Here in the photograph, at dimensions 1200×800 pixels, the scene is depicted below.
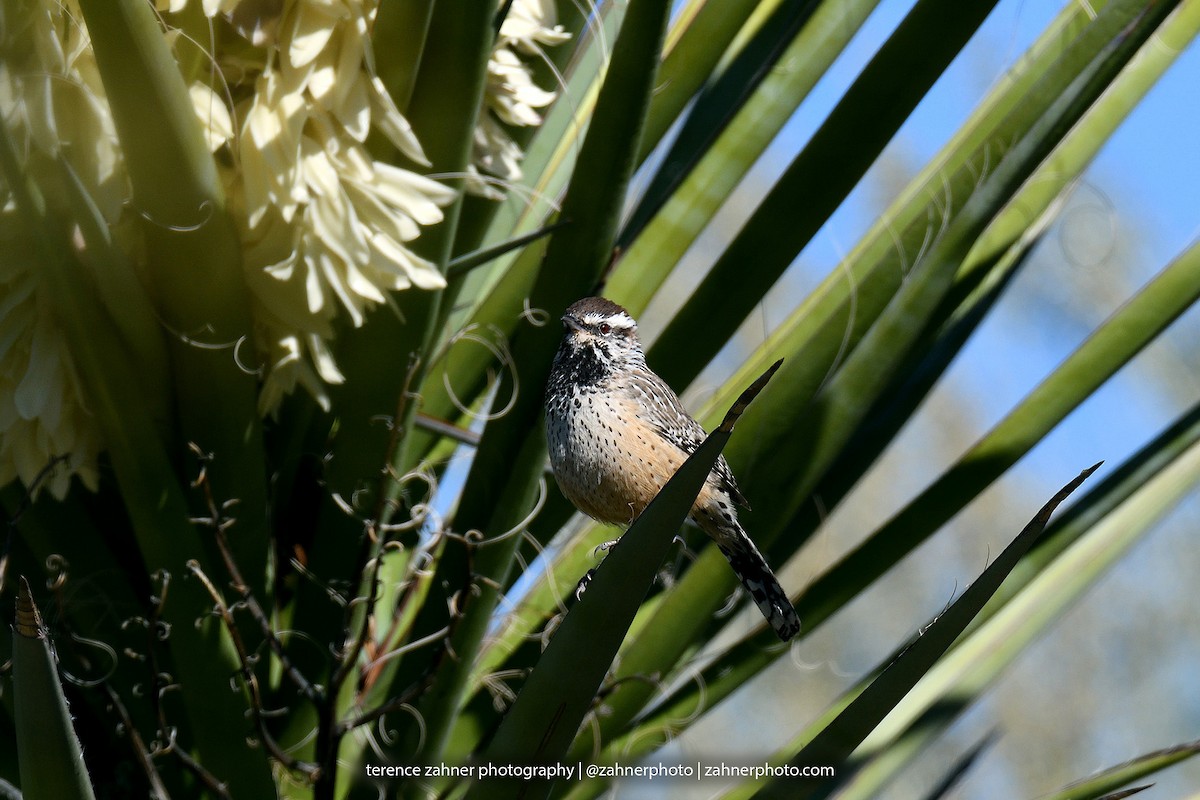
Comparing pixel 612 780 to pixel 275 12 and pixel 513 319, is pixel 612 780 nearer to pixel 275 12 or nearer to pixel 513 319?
pixel 513 319

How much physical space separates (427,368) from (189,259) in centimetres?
34

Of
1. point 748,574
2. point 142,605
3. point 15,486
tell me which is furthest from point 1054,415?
point 15,486

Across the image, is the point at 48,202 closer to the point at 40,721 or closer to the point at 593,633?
the point at 40,721

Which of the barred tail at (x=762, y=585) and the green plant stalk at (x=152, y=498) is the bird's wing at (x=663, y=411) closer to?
the barred tail at (x=762, y=585)

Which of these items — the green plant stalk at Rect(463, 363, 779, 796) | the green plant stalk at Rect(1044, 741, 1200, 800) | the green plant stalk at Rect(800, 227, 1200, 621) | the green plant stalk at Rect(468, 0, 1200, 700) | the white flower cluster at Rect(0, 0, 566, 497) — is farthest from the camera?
the green plant stalk at Rect(468, 0, 1200, 700)

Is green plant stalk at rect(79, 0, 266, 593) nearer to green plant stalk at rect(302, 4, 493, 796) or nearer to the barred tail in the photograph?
green plant stalk at rect(302, 4, 493, 796)

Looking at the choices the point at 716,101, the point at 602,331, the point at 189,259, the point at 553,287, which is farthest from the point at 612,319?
the point at 716,101

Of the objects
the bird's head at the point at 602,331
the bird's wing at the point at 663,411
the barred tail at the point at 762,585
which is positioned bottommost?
the bird's wing at the point at 663,411

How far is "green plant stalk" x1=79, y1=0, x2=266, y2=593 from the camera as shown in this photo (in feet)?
3.58

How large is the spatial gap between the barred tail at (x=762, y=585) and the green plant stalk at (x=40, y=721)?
67cm

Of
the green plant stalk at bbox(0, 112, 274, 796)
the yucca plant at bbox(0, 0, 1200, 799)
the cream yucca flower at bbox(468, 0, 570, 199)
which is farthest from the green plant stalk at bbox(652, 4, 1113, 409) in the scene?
the green plant stalk at bbox(0, 112, 274, 796)

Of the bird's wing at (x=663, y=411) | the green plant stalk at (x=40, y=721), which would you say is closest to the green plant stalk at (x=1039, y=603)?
the bird's wing at (x=663, y=411)

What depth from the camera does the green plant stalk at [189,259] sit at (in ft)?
3.58

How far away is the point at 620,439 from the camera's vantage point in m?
1.53
